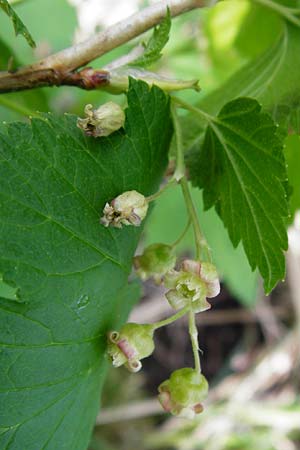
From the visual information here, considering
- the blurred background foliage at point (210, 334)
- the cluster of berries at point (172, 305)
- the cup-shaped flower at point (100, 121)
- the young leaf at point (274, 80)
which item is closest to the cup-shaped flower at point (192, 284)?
the cluster of berries at point (172, 305)

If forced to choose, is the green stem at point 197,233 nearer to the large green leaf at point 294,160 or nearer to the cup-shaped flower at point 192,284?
the cup-shaped flower at point 192,284

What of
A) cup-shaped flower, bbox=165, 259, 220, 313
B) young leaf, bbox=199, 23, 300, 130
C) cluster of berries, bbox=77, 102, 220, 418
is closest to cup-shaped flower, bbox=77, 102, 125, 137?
cluster of berries, bbox=77, 102, 220, 418

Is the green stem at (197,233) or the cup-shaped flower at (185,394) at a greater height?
the green stem at (197,233)

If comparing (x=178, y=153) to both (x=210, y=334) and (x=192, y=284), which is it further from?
(x=210, y=334)

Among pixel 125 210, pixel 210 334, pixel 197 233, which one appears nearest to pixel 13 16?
pixel 125 210

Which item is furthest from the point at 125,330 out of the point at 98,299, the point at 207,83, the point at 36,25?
the point at 207,83

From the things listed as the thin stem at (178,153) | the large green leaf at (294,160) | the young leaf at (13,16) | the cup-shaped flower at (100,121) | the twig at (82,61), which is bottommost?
the large green leaf at (294,160)

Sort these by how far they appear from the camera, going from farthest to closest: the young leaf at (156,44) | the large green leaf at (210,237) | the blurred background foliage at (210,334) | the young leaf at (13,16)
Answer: the large green leaf at (210,237)
the blurred background foliage at (210,334)
the young leaf at (156,44)
the young leaf at (13,16)

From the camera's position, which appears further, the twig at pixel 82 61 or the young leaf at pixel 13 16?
the twig at pixel 82 61
